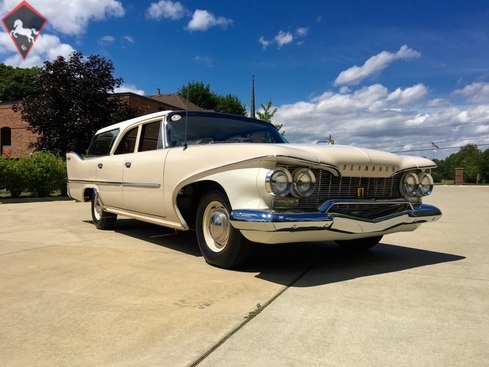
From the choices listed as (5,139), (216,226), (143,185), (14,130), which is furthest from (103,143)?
(5,139)

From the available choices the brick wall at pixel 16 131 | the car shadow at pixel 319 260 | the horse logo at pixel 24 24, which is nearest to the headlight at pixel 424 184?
the car shadow at pixel 319 260

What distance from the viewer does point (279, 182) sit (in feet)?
11.4

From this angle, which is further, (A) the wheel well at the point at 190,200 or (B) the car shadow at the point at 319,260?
(A) the wheel well at the point at 190,200

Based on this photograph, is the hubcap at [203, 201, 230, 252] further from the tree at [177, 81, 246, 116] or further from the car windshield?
the tree at [177, 81, 246, 116]

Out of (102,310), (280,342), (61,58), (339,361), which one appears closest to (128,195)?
(102,310)

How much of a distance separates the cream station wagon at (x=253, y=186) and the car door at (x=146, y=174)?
1 cm

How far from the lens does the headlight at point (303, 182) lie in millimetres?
3549

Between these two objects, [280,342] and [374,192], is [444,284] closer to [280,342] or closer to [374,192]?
[374,192]

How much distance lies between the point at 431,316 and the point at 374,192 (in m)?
1.61

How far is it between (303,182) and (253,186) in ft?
1.41

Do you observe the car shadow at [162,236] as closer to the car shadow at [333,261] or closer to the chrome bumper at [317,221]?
the car shadow at [333,261]

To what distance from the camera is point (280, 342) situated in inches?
96.0

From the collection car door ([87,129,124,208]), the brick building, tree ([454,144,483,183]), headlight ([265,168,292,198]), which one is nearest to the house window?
the brick building

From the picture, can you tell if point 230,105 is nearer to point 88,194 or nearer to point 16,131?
point 16,131
